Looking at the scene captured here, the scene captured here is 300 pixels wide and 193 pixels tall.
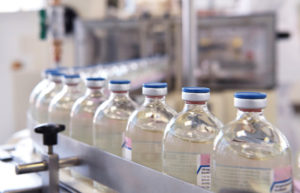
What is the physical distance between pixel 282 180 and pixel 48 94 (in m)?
0.81

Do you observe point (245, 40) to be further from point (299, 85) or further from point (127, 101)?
point (299, 85)

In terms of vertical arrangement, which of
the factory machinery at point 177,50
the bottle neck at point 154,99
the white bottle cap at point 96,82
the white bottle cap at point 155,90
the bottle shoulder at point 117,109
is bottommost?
the bottle shoulder at point 117,109

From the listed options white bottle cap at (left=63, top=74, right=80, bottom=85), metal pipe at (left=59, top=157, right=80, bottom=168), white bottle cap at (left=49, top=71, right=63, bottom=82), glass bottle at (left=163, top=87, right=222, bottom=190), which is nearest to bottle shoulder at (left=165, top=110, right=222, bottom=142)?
glass bottle at (left=163, top=87, right=222, bottom=190)

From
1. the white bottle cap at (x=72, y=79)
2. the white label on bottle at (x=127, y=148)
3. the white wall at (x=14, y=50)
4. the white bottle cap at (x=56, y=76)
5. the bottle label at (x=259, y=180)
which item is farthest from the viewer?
the white wall at (x=14, y=50)

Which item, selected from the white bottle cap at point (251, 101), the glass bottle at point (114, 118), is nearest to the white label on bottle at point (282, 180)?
the white bottle cap at point (251, 101)

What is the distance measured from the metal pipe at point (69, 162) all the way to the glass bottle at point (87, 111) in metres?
0.07

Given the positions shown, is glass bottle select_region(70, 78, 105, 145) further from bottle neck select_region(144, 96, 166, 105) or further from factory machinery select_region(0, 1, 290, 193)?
factory machinery select_region(0, 1, 290, 193)

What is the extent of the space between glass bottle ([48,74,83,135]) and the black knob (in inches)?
6.3

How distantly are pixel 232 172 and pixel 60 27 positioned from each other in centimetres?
229

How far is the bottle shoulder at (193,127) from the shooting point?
Result: 2.45 feet

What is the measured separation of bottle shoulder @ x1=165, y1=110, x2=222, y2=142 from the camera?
75 cm

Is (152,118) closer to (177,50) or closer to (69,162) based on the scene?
(69,162)

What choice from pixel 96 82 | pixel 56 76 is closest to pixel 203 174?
pixel 96 82

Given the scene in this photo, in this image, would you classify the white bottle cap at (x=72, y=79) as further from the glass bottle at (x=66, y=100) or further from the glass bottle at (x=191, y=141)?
the glass bottle at (x=191, y=141)
